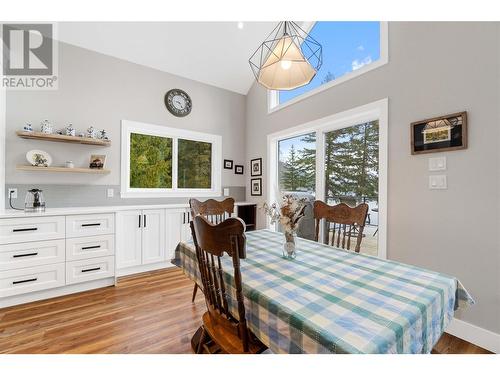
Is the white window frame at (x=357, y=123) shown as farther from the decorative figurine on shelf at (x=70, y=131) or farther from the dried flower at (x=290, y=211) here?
the decorative figurine on shelf at (x=70, y=131)

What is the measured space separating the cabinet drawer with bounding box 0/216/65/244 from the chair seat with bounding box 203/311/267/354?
2.06 metres

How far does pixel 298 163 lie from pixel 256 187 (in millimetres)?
944

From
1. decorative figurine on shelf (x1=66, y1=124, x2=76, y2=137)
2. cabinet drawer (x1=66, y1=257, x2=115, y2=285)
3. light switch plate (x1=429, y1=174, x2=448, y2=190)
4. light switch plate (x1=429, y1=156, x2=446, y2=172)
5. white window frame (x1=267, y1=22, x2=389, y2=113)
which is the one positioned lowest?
cabinet drawer (x1=66, y1=257, x2=115, y2=285)

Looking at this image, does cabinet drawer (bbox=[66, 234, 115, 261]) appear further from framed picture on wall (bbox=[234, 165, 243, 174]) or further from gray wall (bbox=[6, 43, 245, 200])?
framed picture on wall (bbox=[234, 165, 243, 174])

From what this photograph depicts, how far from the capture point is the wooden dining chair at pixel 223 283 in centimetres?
85

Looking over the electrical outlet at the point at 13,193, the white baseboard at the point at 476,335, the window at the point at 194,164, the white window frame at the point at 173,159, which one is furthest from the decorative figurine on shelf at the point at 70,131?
the white baseboard at the point at 476,335

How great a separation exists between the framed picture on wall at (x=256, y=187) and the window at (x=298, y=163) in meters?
0.39

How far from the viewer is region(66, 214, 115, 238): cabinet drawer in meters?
2.35

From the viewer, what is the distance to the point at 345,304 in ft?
2.67

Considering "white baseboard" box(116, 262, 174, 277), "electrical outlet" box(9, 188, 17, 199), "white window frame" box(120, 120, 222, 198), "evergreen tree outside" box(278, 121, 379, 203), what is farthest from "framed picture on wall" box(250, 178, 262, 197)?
"electrical outlet" box(9, 188, 17, 199)

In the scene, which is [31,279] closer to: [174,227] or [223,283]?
[174,227]
